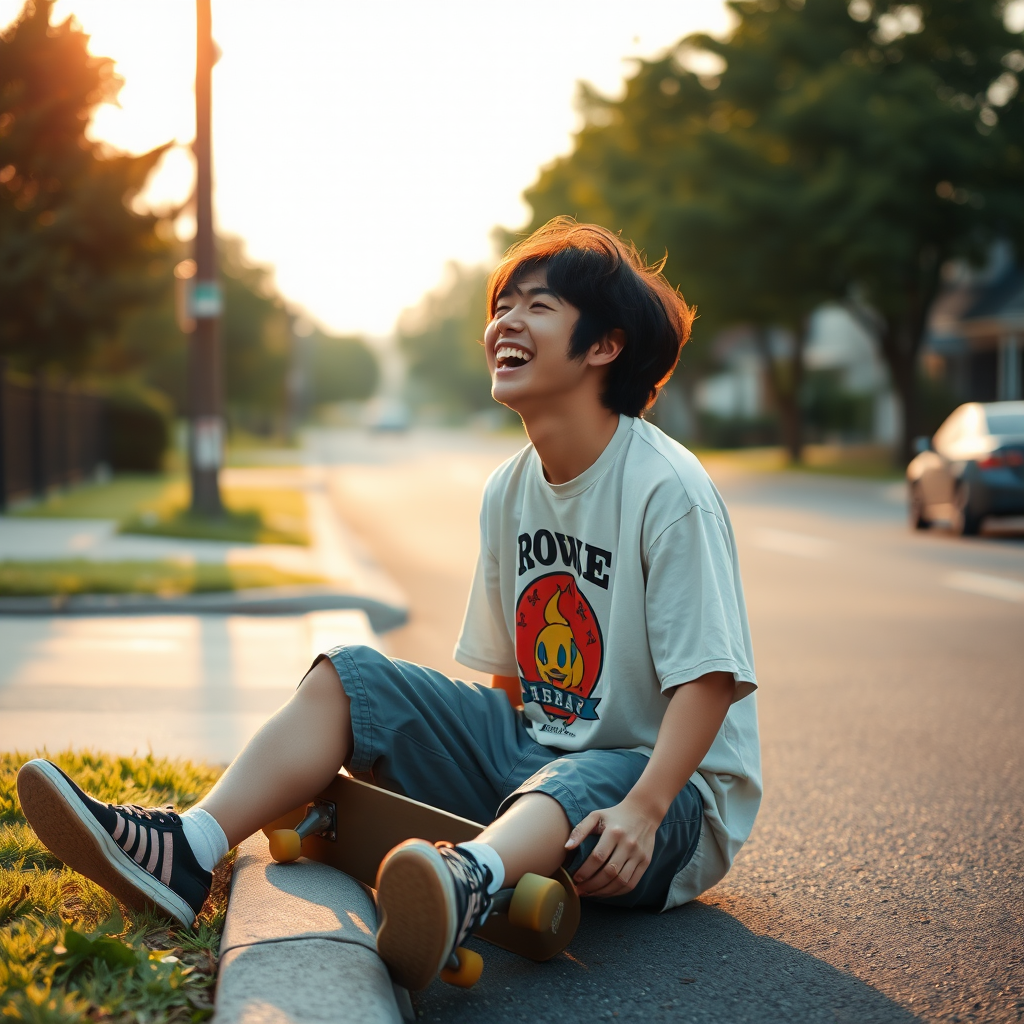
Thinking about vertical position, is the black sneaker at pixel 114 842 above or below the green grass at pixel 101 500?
above

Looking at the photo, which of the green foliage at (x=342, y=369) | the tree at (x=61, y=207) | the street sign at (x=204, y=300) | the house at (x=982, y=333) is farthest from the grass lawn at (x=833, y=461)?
the green foliage at (x=342, y=369)

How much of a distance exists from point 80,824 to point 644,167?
2892 cm

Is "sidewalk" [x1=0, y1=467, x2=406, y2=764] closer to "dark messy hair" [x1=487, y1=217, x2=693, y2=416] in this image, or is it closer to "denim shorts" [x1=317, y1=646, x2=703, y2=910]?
"denim shorts" [x1=317, y1=646, x2=703, y2=910]

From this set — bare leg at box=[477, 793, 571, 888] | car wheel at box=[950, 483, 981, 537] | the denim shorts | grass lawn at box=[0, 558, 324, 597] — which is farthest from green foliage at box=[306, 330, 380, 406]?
bare leg at box=[477, 793, 571, 888]

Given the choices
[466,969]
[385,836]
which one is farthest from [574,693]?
[466,969]

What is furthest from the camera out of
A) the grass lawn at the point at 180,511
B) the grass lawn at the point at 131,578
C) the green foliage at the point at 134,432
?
the green foliage at the point at 134,432

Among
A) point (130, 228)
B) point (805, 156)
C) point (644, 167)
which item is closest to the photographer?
point (130, 228)

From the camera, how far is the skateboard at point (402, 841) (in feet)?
7.78

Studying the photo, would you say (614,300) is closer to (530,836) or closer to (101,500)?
(530,836)

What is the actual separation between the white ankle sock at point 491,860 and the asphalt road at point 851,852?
0.95 feet

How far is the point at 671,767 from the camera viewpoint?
258cm

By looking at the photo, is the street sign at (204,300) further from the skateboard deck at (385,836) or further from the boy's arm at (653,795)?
the boy's arm at (653,795)

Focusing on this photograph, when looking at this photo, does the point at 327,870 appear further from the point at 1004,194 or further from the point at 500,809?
the point at 1004,194

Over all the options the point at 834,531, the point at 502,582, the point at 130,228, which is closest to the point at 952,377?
the point at 834,531
